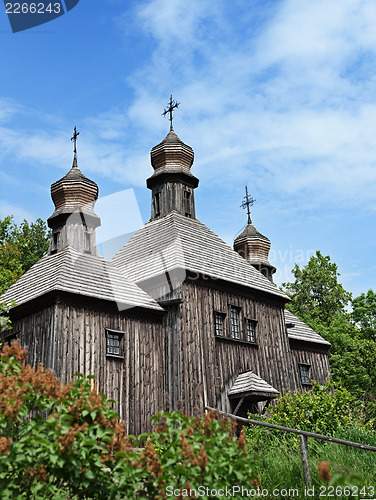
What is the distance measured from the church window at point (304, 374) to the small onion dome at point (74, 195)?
10.2m

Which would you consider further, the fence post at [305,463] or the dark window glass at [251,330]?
the dark window glass at [251,330]

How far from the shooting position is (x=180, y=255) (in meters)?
16.7

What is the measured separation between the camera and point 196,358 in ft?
50.7

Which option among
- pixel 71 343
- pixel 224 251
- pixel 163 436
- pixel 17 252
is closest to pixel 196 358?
pixel 71 343

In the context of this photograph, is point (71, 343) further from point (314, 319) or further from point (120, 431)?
point (314, 319)

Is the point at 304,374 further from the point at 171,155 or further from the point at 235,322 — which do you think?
the point at 171,155

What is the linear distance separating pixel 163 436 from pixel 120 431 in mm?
455

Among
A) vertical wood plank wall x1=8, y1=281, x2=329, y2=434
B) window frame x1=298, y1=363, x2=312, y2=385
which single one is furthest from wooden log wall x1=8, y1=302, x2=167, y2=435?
window frame x1=298, y1=363, x2=312, y2=385

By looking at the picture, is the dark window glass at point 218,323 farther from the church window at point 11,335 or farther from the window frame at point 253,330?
the church window at point 11,335

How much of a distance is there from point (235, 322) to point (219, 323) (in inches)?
30.9

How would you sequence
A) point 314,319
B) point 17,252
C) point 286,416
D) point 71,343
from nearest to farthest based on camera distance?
point 286,416 → point 71,343 → point 17,252 → point 314,319

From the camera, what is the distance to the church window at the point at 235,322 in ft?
56.1

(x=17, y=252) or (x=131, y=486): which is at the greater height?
(x=17, y=252)

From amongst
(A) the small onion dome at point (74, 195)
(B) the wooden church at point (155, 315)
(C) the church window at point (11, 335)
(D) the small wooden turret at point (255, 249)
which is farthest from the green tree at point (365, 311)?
(C) the church window at point (11, 335)
